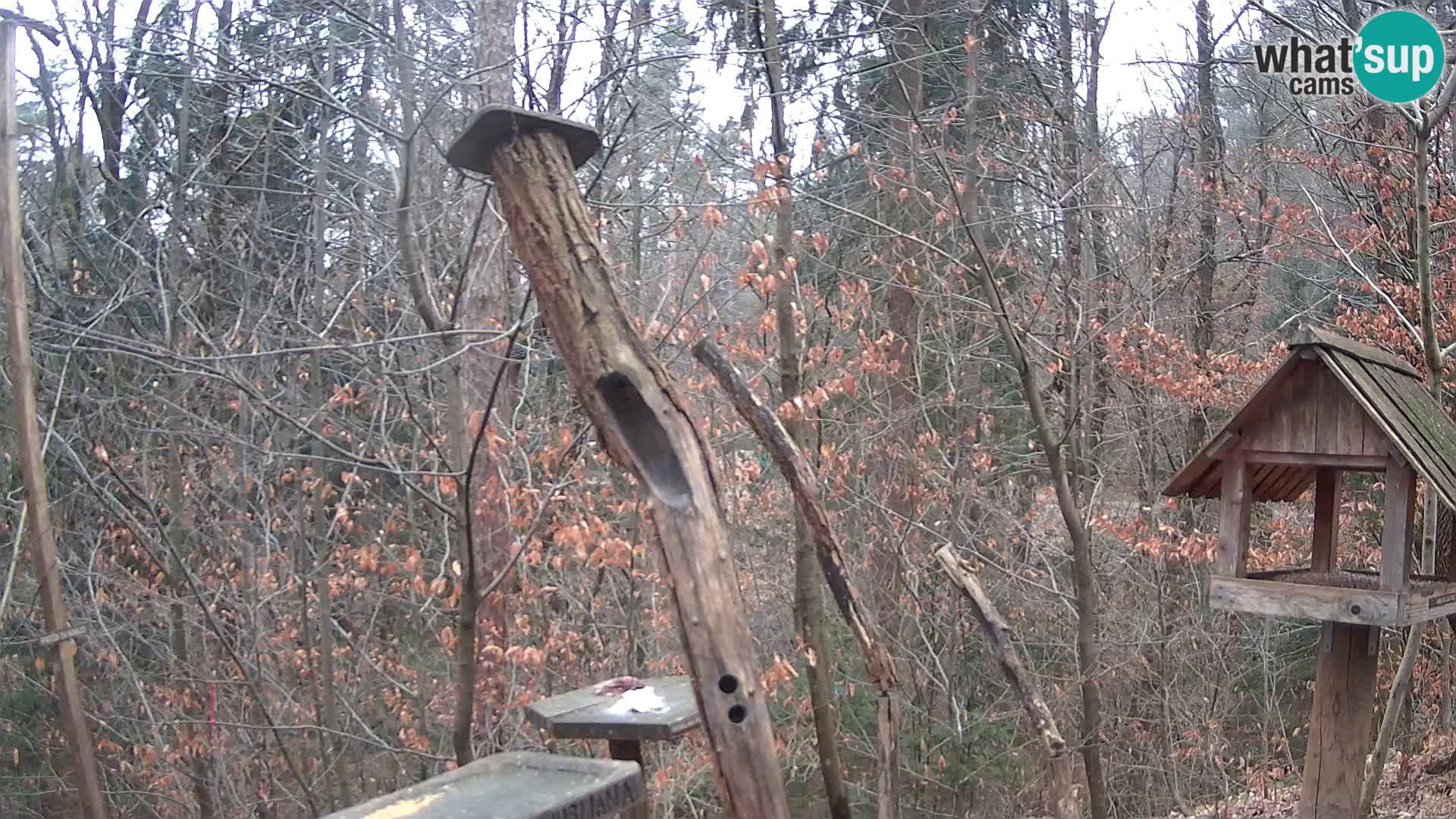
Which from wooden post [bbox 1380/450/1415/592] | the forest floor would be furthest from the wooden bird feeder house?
the forest floor

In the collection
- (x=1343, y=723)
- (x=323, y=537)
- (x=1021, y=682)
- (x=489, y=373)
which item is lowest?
(x=1343, y=723)

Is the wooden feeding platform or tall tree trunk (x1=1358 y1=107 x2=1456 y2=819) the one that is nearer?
the wooden feeding platform

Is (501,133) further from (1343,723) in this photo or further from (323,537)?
(323,537)

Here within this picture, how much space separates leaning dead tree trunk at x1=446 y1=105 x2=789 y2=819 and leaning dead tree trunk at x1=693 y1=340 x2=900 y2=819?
0.96 metres

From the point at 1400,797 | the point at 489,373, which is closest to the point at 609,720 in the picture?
the point at 489,373

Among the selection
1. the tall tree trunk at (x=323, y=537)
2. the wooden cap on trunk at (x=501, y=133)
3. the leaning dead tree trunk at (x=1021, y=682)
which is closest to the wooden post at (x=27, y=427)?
the tall tree trunk at (x=323, y=537)

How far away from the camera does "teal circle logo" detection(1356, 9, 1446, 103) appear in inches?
219

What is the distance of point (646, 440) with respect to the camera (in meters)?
3.36

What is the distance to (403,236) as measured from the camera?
4.65m

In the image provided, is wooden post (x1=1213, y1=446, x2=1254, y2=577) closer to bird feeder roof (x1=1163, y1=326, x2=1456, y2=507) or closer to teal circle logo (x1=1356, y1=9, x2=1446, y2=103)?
bird feeder roof (x1=1163, y1=326, x2=1456, y2=507)

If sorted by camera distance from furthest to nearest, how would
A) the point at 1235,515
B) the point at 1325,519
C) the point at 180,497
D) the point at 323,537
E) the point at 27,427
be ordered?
1. the point at 180,497
2. the point at 323,537
3. the point at 27,427
4. the point at 1325,519
5. the point at 1235,515

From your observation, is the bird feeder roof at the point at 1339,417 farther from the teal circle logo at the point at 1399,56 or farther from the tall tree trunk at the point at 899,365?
the tall tree trunk at the point at 899,365

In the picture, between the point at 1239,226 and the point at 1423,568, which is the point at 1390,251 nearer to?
the point at 1239,226

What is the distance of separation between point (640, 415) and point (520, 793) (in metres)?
1.13
